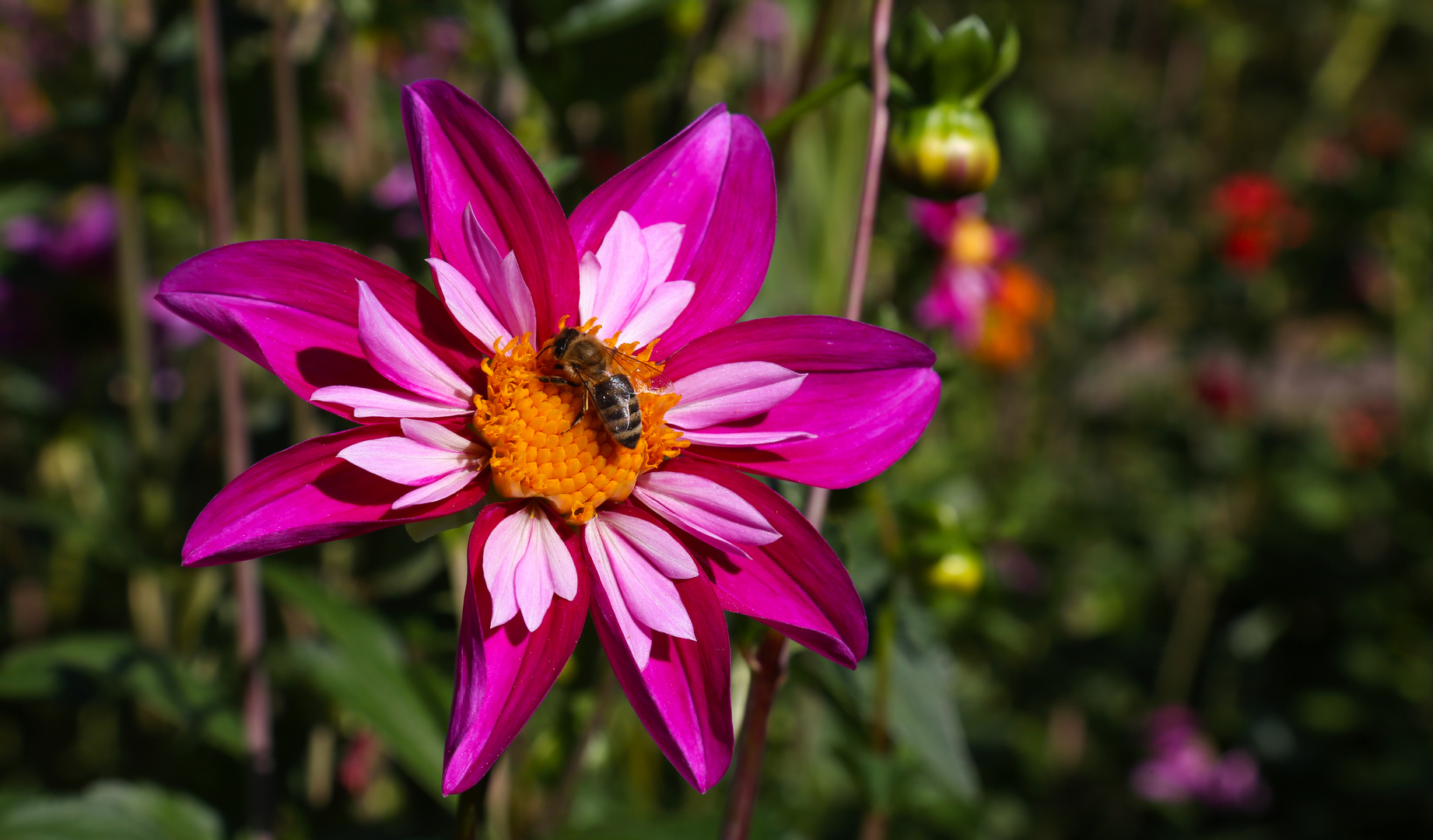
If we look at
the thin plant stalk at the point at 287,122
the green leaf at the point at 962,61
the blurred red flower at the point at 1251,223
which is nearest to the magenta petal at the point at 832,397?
the green leaf at the point at 962,61

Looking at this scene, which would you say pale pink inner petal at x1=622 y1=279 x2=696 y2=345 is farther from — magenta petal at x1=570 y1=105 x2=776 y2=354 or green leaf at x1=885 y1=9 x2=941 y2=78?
green leaf at x1=885 y1=9 x2=941 y2=78

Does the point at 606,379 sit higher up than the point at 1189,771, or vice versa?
the point at 606,379

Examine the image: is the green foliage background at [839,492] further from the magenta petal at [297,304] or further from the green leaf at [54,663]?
the magenta petal at [297,304]

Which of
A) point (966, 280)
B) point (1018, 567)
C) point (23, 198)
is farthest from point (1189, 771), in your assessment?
point (23, 198)

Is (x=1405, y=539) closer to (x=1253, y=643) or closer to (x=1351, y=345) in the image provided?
(x=1253, y=643)

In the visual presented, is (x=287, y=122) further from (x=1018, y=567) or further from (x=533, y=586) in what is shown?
(x=1018, y=567)

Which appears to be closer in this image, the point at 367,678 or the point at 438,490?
the point at 438,490

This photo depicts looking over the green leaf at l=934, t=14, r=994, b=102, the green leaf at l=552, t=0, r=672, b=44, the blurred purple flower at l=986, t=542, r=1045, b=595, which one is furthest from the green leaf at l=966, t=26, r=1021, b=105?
the blurred purple flower at l=986, t=542, r=1045, b=595
